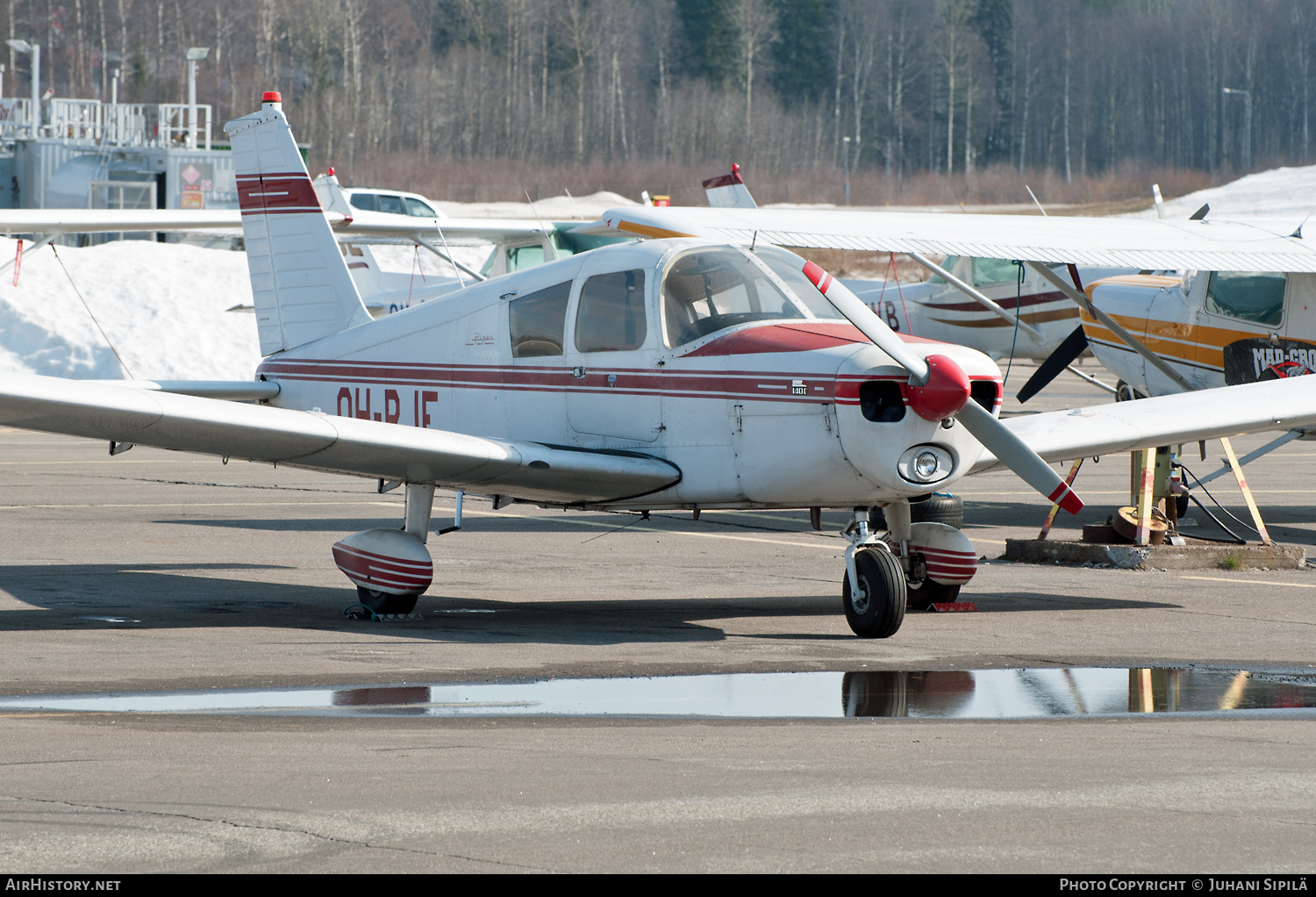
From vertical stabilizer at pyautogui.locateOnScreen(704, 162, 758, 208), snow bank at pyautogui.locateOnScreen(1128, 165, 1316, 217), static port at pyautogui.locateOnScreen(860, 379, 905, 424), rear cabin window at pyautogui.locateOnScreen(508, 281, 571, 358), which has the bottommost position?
static port at pyautogui.locateOnScreen(860, 379, 905, 424)

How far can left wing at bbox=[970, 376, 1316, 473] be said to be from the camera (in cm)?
1064

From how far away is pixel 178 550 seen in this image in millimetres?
13164

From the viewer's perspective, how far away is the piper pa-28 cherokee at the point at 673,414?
9102 mm

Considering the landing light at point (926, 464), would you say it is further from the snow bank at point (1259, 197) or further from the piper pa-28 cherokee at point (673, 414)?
the snow bank at point (1259, 197)

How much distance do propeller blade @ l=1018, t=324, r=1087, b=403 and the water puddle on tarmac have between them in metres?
7.32

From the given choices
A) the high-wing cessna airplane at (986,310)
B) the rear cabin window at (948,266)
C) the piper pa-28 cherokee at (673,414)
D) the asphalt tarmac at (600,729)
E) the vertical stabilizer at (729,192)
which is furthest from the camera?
the rear cabin window at (948,266)

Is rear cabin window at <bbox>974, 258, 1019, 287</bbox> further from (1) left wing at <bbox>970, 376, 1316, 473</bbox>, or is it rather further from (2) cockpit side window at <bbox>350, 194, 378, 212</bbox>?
(2) cockpit side window at <bbox>350, 194, 378, 212</bbox>

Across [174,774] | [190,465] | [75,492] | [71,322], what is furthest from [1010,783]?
[71,322]

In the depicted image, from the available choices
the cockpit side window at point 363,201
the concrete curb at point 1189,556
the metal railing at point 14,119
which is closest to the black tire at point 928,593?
the concrete curb at point 1189,556

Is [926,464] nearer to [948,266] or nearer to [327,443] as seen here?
[327,443]

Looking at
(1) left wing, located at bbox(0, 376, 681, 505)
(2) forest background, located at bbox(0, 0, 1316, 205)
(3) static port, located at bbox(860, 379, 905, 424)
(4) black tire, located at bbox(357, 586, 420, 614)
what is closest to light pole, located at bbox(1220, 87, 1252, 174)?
(2) forest background, located at bbox(0, 0, 1316, 205)

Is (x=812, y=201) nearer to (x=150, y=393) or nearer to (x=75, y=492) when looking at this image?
(x=75, y=492)

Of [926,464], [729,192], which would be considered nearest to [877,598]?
[926,464]

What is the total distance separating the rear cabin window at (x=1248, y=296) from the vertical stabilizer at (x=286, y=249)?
7.87 metres
